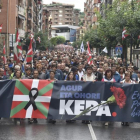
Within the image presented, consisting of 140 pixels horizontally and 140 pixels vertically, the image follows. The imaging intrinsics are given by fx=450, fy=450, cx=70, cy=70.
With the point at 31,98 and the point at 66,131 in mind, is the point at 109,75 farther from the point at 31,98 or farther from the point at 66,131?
the point at 66,131

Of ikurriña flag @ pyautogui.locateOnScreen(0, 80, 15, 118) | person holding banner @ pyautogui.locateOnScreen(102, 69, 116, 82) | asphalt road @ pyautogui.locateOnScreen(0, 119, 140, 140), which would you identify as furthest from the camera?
person holding banner @ pyautogui.locateOnScreen(102, 69, 116, 82)

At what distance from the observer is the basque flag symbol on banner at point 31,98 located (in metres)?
11.8

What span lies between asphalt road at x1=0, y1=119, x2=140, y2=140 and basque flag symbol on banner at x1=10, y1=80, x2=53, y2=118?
0.35 metres

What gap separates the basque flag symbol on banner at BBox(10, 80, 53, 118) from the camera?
11.8 metres

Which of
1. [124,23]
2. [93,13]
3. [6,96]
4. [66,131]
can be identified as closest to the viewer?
[66,131]

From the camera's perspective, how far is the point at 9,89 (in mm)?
11891

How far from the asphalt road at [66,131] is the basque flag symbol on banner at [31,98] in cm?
35

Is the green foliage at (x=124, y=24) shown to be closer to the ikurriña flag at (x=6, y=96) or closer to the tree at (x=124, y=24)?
the tree at (x=124, y=24)

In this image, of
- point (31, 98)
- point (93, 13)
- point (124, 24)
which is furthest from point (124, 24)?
point (93, 13)

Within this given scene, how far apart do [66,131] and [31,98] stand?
1666 mm

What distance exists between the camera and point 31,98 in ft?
39.1

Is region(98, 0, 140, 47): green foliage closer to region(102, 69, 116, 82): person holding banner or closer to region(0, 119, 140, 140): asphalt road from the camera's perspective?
region(102, 69, 116, 82): person holding banner

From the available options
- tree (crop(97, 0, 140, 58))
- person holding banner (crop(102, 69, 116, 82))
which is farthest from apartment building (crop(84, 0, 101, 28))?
person holding banner (crop(102, 69, 116, 82))

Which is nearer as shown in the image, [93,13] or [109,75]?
[109,75]
